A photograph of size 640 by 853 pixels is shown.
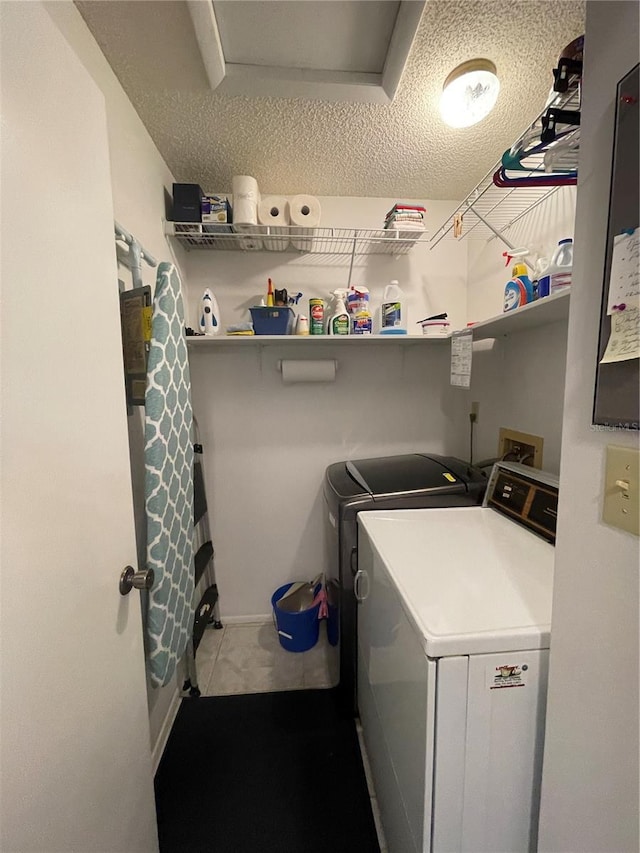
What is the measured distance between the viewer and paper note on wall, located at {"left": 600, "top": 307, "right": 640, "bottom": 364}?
446 millimetres

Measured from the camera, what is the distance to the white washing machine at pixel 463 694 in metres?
0.67

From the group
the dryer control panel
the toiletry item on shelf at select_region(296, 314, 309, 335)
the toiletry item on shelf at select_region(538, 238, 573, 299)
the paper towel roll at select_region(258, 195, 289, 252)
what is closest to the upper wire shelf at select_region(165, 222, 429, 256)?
the paper towel roll at select_region(258, 195, 289, 252)

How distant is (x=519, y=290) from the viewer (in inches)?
46.5

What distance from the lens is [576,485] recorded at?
57cm

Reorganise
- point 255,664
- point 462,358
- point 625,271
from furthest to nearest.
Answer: point 255,664 < point 462,358 < point 625,271

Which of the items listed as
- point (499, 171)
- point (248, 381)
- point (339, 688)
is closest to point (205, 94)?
point (499, 171)

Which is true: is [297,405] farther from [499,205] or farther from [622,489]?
[622,489]

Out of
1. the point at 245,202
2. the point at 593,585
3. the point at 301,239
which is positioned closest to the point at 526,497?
the point at 593,585

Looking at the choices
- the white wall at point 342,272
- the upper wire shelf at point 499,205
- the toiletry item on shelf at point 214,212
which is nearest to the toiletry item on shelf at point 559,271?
the upper wire shelf at point 499,205

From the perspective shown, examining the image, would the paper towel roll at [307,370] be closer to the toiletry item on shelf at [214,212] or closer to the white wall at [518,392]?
the toiletry item on shelf at [214,212]

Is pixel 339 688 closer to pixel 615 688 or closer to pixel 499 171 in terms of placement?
pixel 615 688

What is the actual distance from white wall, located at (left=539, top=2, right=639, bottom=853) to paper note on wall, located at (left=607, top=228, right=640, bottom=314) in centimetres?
4

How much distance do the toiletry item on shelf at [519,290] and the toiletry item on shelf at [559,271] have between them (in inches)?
3.5

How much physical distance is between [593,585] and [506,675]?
1.01ft
